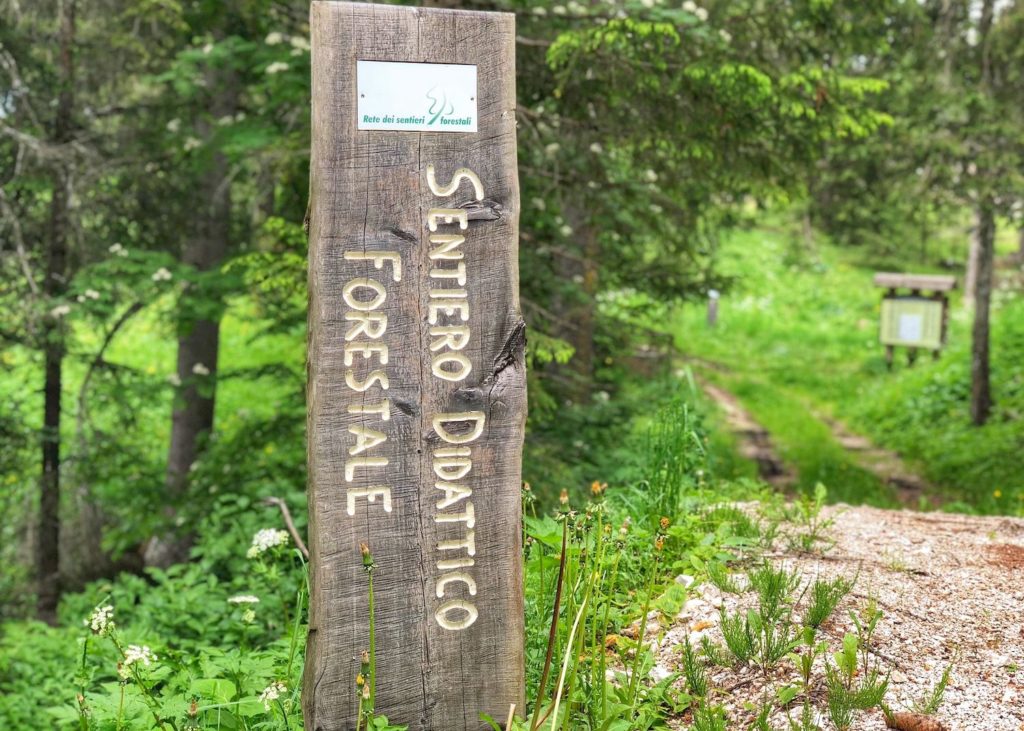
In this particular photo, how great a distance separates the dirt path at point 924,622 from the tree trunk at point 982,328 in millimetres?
8501

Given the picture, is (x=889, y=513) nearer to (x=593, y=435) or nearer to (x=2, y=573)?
(x=593, y=435)

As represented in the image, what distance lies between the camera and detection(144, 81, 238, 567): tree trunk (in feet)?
29.8

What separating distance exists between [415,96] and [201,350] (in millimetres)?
7765

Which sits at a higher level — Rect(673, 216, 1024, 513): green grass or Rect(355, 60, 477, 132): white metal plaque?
Rect(355, 60, 477, 132): white metal plaque

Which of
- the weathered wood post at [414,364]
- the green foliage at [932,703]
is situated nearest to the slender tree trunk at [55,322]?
the weathered wood post at [414,364]

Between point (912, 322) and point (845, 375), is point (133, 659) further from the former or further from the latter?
point (845, 375)

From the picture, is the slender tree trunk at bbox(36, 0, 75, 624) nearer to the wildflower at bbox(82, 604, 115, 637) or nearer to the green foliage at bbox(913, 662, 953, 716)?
the wildflower at bbox(82, 604, 115, 637)

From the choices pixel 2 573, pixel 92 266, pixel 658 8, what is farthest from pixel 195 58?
pixel 2 573

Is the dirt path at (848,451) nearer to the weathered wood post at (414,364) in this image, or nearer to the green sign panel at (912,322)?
the green sign panel at (912,322)

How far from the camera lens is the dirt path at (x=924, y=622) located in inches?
120

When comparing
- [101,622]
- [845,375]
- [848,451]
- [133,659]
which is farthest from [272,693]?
[845,375]

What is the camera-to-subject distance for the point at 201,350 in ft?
33.0

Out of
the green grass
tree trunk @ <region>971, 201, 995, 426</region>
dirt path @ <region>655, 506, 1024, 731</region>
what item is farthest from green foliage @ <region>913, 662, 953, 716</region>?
tree trunk @ <region>971, 201, 995, 426</region>

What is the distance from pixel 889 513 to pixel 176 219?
22.9 feet
